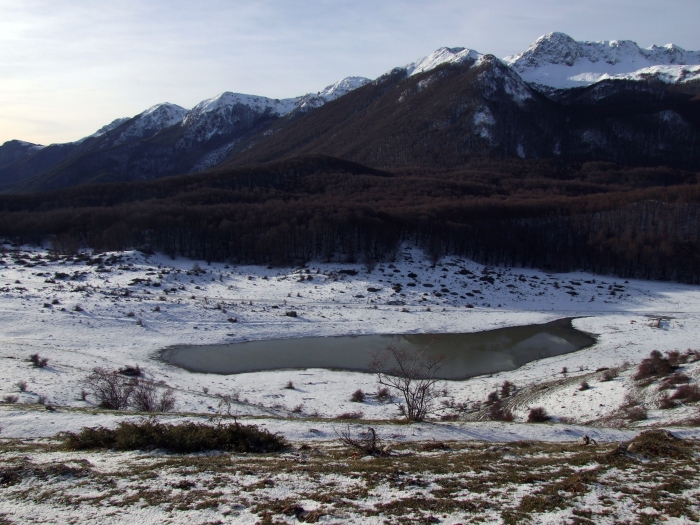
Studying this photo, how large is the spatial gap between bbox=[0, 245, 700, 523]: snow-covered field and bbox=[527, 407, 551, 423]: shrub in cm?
54

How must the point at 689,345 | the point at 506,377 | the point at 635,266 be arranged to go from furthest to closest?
1. the point at 635,266
2. the point at 689,345
3. the point at 506,377

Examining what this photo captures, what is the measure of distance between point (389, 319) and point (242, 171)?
9862cm

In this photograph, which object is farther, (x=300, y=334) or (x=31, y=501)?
(x=300, y=334)

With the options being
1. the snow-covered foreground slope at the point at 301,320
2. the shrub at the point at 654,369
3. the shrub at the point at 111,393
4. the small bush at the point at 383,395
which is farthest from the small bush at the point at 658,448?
the shrub at the point at 111,393

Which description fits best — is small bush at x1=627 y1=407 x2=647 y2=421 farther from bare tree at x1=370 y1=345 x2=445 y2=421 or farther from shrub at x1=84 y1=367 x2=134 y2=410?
shrub at x1=84 y1=367 x2=134 y2=410

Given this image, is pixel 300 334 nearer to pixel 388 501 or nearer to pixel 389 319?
pixel 389 319

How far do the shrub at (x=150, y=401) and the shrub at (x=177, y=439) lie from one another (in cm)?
811

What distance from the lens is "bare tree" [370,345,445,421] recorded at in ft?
54.0

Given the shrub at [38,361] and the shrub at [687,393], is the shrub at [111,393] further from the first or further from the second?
the shrub at [687,393]

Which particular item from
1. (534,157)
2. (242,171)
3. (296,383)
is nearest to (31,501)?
(296,383)

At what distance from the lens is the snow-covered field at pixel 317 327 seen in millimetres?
15984

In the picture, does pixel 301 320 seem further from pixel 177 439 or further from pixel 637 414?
pixel 177 439

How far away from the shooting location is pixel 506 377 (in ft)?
102

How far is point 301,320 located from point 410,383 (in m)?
19.6
